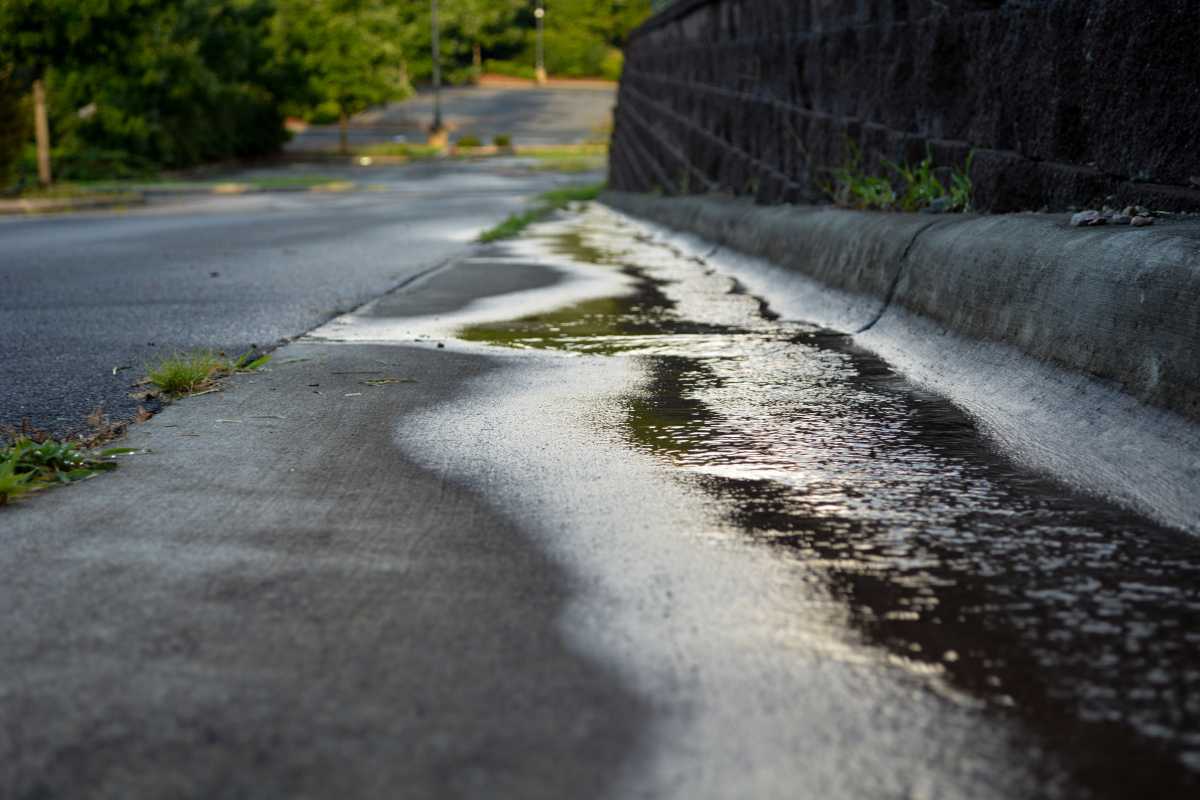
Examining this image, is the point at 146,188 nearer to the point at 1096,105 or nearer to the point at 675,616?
the point at 1096,105

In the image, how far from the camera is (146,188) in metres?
27.1

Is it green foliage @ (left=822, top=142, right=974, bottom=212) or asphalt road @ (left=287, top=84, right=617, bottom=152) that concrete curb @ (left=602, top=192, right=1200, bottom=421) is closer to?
green foliage @ (left=822, top=142, right=974, bottom=212)

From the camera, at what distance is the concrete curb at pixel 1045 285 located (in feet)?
9.84

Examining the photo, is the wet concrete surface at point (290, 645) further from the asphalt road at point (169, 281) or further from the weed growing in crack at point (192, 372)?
the asphalt road at point (169, 281)

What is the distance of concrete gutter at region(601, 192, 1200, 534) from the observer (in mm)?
2883

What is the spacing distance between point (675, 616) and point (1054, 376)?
1787 mm

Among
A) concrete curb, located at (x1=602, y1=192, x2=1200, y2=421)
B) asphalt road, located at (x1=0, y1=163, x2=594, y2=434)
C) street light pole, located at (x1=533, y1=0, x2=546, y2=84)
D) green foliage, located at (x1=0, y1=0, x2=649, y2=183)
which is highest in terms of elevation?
street light pole, located at (x1=533, y1=0, x2=546, y2=84)

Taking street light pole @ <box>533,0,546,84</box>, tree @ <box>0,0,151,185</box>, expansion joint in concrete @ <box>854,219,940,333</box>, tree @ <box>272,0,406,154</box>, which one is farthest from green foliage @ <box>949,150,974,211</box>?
street light pole @ <box>533,0,546,84</box>

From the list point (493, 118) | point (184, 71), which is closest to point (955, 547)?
point (184, 71)

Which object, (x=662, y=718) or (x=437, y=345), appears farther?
(x=437, y=345)

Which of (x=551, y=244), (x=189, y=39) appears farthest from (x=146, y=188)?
(x=551, y=244)

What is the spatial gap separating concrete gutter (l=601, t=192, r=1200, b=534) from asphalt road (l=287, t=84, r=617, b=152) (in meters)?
45.4

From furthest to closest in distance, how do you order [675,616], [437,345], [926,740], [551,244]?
[551,244] < [437,345] < [675,616] < [926,740]

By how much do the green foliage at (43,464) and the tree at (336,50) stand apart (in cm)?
4347
